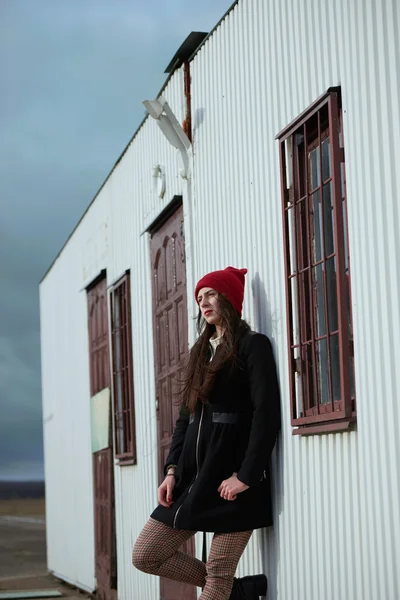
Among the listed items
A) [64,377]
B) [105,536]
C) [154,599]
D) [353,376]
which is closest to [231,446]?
[353,376]

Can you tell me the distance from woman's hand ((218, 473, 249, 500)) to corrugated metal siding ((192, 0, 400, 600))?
0.28 meters

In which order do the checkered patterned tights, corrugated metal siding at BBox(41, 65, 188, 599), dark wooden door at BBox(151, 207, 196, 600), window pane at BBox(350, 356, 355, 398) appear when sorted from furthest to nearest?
corrugated metal siding at BBox(41, 65, 188, 599), dark wooden door at BBox(151, 207, 196, 600), the checkered patterned tights, window pane at BBox(350, 356, 355, 398)

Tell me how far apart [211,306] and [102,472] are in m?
5.38

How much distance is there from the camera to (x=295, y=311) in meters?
5.70

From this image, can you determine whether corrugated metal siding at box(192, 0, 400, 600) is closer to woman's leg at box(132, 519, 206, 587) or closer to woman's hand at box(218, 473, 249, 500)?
woman's hand at box(218, 473, 249, 500)

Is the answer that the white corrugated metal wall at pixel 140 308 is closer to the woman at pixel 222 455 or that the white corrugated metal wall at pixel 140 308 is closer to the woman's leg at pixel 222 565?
the woman at pixel 222 455

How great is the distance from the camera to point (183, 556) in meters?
5.91

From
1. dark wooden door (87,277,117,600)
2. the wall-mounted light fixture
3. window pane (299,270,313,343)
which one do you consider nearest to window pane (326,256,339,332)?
window pane (299,270,313,343)

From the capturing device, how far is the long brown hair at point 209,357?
5.74 m

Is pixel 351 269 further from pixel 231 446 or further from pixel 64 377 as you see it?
pixel 64 377

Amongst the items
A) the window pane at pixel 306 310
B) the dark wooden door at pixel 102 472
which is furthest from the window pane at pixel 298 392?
the dark wooden door at pixel 102 472

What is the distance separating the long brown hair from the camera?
5.74 m

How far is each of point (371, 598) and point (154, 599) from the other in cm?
407

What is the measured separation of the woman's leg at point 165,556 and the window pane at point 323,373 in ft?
3.46
